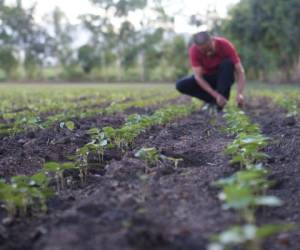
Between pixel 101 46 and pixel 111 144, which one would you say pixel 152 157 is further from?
pixel 101 46

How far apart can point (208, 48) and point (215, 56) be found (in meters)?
0.64

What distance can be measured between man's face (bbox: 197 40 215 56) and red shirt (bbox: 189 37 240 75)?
4.1 inches

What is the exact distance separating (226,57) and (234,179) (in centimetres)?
574

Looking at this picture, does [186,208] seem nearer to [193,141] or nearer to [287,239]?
[287,239]

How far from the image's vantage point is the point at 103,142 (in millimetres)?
3553

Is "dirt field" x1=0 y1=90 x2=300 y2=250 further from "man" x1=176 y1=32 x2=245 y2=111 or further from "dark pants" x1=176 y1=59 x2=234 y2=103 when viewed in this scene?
"dark pants" x1=176 y1=59 x2=234 y2=103

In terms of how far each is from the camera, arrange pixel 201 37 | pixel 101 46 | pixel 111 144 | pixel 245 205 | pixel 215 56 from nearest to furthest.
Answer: pixel 245 205
pixel 111 144
pixel 201 37
pixel 215 56
pixel 101 46

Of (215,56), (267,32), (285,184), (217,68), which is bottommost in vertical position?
(285,184)

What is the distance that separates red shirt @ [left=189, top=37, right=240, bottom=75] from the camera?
7.31 m

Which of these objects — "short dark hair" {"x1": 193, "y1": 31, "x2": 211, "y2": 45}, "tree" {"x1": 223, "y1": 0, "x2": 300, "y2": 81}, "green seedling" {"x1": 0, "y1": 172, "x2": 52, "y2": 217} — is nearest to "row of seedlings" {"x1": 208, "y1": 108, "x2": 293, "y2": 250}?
"green seedling" {"x1": 0, "y1": 172, "x2": 52, "y2": 217}

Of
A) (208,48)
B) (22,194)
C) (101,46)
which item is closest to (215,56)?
(208,48)

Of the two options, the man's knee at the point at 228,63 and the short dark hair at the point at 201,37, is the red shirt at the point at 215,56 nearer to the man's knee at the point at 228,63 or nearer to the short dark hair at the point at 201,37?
the man's knee at the point at 228,63

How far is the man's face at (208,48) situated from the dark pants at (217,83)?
0.32 m

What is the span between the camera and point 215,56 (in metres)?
7.55
